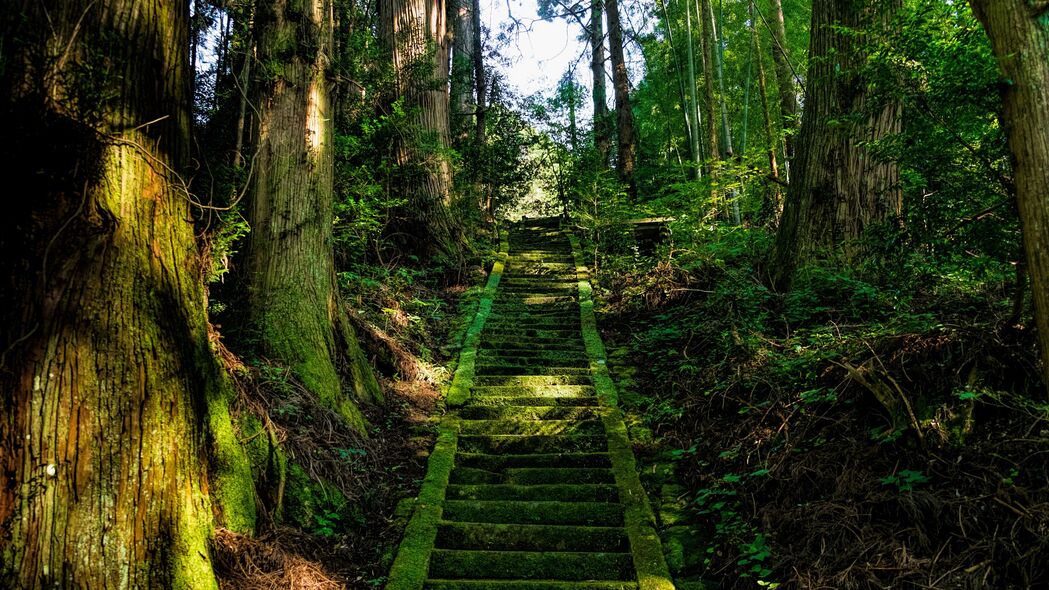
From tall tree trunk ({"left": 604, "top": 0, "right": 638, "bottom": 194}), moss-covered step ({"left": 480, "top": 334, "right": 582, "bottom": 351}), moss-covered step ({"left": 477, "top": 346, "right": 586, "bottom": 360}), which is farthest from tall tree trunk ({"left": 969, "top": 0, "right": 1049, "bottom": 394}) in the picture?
tall tree trunk ({"left": 604, "top": 0, "right": 638, "bottom": 194})

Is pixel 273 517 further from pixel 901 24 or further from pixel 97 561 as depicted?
pixel 901 24

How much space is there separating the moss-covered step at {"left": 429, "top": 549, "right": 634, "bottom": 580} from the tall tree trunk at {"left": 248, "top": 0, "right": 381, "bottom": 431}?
5.71 ft

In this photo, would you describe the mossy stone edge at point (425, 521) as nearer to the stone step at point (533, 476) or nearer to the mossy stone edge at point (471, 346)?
the stone step at point (533, 476)

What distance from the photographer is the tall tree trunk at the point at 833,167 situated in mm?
6543

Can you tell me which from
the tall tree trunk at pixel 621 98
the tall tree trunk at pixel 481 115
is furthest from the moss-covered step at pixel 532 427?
the tall tree trunk at pixel 621 98

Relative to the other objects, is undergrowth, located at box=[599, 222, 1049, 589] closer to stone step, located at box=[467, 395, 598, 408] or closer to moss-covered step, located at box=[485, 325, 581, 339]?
stone step, located at box=[467, 395, 598, 408]

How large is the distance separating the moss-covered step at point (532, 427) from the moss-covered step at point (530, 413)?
3.1 inches

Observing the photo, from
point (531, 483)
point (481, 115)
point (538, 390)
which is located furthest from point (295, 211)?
point (481, 115)

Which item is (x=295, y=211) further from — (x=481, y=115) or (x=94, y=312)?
(x=481, y=115)

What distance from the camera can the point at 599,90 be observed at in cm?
1808

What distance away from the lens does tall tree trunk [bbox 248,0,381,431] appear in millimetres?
5273

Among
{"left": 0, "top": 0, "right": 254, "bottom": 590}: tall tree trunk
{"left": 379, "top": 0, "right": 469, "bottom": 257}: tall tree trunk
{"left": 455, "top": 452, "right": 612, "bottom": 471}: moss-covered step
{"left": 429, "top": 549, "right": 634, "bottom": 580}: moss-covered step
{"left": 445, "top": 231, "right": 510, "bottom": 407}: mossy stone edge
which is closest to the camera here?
{"left": 0, "top": 0, "right": 254, "bottom": 590}: tall tree trunk

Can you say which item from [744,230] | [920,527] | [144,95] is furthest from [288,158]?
[744,230]

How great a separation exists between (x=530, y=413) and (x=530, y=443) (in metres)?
0.51
